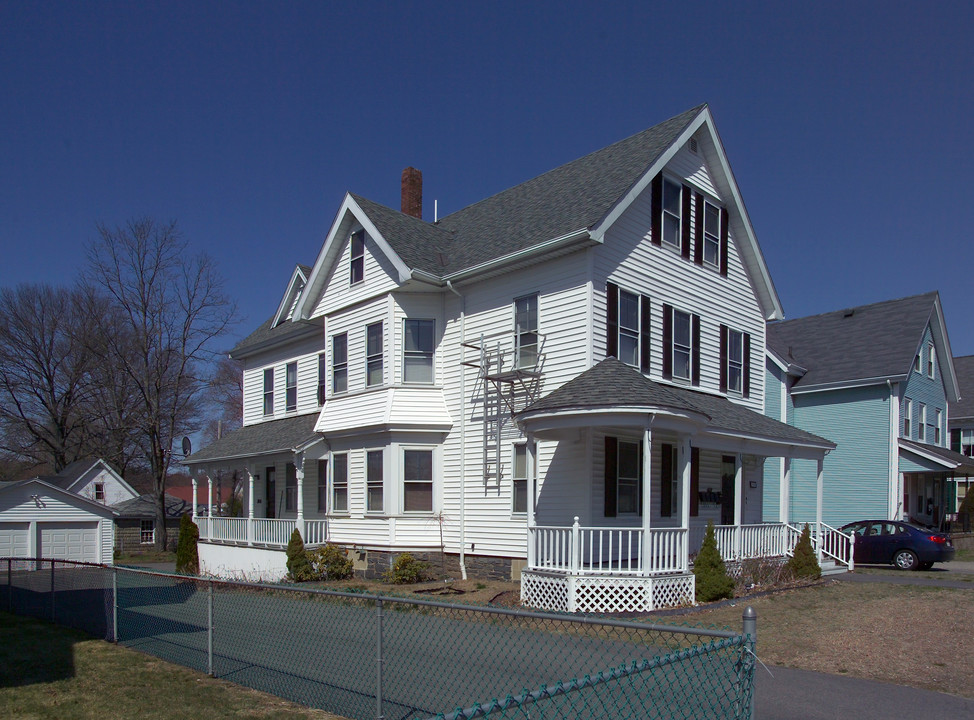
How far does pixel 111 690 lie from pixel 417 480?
481 inches

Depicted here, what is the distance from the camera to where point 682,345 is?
2094cm

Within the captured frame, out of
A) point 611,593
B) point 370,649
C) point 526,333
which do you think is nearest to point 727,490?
point 526,333

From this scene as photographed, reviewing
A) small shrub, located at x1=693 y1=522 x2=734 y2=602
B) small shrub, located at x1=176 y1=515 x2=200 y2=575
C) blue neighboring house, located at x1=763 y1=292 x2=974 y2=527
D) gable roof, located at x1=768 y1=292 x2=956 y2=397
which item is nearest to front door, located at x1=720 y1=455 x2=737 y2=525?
blue neighboring house, located at x1=763 y1=292 x2=974 y2=527

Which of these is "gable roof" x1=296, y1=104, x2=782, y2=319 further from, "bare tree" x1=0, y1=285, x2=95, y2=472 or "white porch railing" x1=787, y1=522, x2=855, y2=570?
"bare tree" x1=0, y1=285, x2=95, y2=472

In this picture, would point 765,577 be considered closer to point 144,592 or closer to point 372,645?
point 372,645

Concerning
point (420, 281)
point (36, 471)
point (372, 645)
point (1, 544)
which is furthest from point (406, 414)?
point (36, 471)

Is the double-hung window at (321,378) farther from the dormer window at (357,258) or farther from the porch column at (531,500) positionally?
the porch column at (531,500)

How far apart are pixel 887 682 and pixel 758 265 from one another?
16357 millimetres

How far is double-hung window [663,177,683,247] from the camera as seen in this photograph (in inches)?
811

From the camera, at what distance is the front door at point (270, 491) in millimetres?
28469

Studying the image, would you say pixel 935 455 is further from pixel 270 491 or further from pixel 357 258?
pixel 270 491

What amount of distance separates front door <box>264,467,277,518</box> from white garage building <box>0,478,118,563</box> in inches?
287

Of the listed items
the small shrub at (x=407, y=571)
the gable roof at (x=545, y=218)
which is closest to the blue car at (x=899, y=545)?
the gable roof at (x=545, y=218)

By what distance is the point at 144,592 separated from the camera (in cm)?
1219
